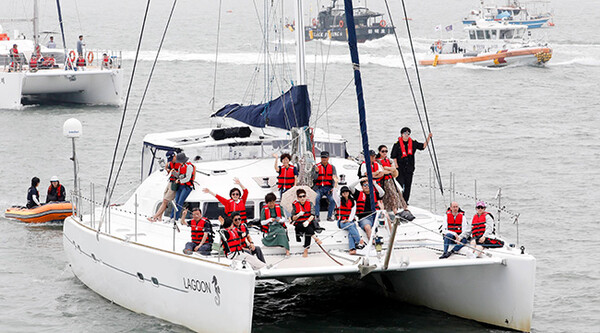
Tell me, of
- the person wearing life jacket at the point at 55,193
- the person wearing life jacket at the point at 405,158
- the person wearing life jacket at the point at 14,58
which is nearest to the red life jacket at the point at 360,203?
the person wearing life jacket at the point at 405,158

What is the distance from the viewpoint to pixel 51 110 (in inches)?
1609

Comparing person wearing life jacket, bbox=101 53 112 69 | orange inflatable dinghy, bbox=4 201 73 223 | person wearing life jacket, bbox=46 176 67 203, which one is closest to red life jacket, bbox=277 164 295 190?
orange inflatable dinghy, bbox=4 201 73 223

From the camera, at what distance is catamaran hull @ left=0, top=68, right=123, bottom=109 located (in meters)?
39.6

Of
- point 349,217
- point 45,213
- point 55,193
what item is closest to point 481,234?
point 349,217

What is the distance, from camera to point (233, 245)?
13.3m

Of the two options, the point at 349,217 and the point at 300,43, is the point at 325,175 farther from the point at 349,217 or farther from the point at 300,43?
the point at 300,43

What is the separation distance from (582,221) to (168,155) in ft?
31.0

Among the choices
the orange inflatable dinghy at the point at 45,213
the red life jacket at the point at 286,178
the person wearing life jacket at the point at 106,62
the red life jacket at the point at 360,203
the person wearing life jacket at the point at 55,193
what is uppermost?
the person wearing life jacket at the point at 106,62

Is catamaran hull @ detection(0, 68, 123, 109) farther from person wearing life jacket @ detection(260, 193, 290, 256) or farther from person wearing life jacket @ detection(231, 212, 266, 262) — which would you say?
person wearing life jacket @ detection(231, 212, 266, 262)

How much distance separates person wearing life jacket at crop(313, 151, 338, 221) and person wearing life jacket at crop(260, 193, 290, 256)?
1219mm

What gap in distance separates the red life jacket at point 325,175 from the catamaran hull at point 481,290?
5.15ft

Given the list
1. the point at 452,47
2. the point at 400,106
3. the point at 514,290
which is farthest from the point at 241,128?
the point at 452,47

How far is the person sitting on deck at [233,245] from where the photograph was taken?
43.3 feet

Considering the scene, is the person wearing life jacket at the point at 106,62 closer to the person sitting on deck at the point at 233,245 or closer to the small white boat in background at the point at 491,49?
the small white boat in background at the point at 491,49
